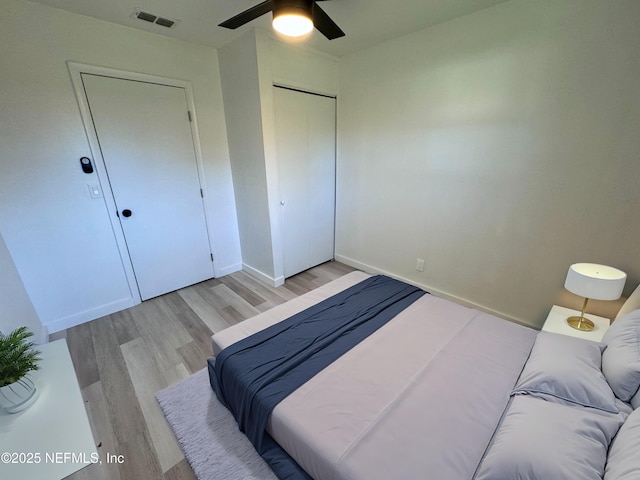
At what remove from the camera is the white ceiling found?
1.85 metres

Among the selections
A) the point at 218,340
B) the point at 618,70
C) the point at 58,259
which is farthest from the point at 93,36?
the point at 618,70

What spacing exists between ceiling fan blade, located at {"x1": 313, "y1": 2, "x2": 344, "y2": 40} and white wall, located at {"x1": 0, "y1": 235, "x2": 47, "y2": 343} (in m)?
2.57

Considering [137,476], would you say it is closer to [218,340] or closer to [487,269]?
[218,340]

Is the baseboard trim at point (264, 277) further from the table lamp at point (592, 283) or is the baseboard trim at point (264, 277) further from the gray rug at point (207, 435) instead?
the table lamp at point (592, 283)

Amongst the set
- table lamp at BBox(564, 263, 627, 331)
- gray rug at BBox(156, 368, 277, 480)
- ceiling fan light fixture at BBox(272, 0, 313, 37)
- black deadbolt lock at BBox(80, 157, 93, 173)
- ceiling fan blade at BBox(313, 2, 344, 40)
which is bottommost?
gray rug at BBox(156, 368, 277, 480)

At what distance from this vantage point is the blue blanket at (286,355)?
1.21m

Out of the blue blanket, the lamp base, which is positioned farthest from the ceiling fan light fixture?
the lamp base

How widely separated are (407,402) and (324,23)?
7.08 feet

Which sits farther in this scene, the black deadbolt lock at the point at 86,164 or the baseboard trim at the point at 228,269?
the baseboard trim at the point at 228,269

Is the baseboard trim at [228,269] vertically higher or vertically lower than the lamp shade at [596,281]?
lower

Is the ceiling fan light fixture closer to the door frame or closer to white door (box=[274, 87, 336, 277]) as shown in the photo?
white door (box=[274, 87, 336, 277])

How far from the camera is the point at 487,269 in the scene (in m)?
2.37

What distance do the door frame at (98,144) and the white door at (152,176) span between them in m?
0.03

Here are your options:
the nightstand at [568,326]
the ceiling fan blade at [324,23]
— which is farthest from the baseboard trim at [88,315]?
the nightstand at [568,326]
